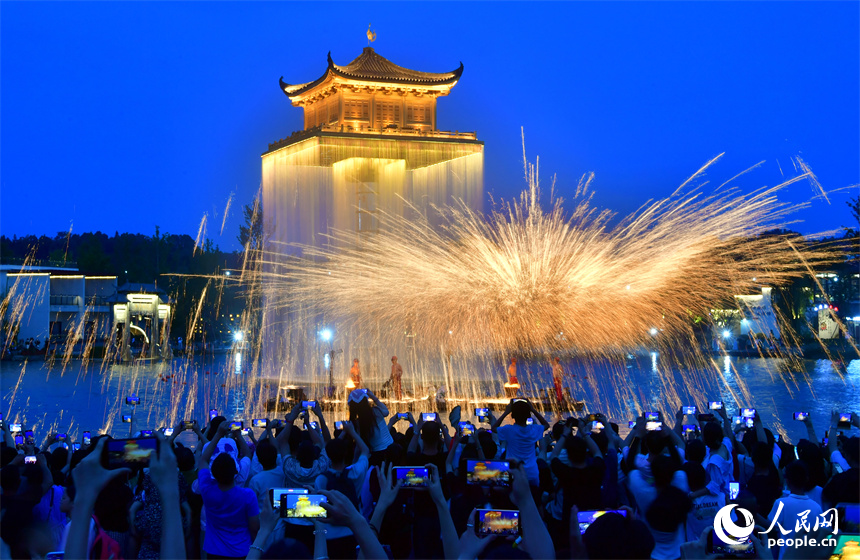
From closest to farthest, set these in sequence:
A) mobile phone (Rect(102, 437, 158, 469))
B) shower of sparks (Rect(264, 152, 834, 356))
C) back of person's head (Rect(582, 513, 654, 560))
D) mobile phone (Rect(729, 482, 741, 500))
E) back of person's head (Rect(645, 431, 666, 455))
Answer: back of person's head (Rect(582, 513, 654, 560))
mobile phone (Rect(102, 437, 158, 469))
mobile phone (Rect(729, 482, 741, 500))
back of person's head (Rect(645, 431, 666, 455))
shower of sparks (Rect(264, 152, 834, 356))

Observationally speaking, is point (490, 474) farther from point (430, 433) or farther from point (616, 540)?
point (616, 540)

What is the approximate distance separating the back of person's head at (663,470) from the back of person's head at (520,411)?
5.47 ft

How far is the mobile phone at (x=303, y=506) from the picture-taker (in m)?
3.99

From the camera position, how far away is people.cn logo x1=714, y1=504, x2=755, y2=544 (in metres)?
4.02

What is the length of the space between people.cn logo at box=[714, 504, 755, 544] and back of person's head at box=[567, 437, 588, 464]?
3.55 feet

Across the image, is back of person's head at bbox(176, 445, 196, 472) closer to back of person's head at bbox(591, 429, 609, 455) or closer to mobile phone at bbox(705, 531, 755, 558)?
back of person's head at bbox(591, 429, 609, 455)

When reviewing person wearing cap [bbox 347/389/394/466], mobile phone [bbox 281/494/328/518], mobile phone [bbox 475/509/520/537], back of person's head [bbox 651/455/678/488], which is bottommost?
mobile phone [bbox 475/509/520/537]

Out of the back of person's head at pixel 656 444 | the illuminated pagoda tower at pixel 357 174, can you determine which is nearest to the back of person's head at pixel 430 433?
the back of person's head at pixel 656 444

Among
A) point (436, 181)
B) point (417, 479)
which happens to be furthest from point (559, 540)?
point (436, 181)

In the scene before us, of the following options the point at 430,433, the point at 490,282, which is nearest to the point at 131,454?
the point at 430,433

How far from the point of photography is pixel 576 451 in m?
5.38

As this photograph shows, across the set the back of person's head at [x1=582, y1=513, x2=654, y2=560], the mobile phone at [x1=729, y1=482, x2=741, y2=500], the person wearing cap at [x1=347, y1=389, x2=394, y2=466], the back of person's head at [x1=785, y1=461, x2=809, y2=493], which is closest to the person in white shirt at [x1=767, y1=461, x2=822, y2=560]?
the back of person's head at [x1=785, y1=461, x2=809, y2=493]

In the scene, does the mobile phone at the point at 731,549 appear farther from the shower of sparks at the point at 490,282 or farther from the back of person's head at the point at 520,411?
the shower of sparks at the point at 490,282

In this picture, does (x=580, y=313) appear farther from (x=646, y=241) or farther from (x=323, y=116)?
(x=323, y=116)
